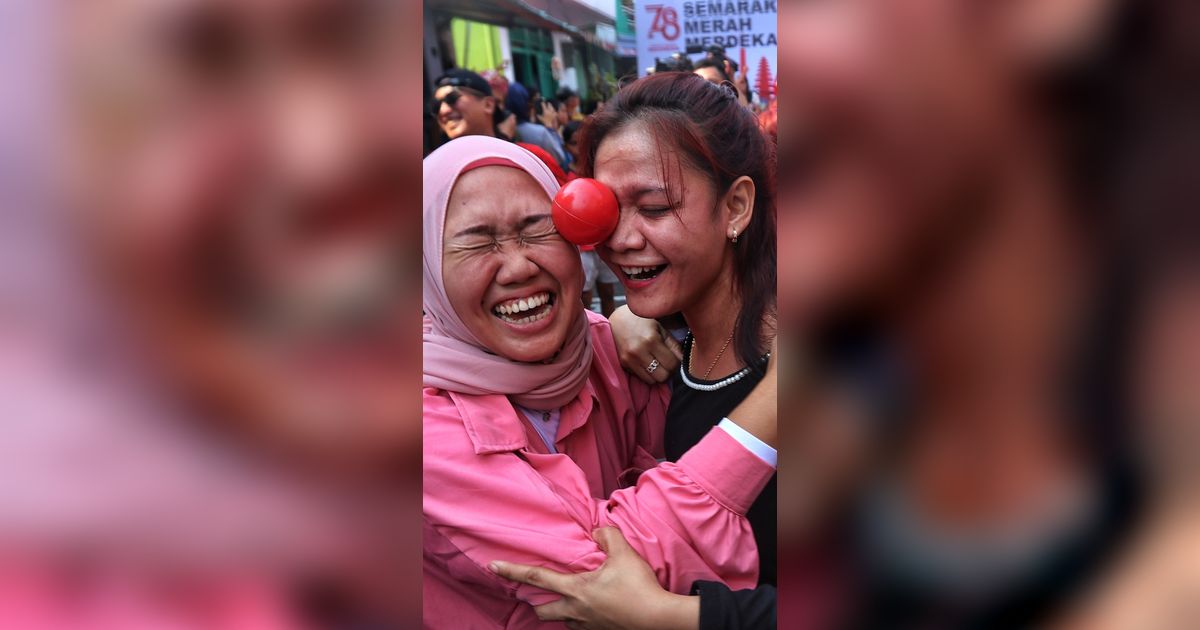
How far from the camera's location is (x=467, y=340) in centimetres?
154

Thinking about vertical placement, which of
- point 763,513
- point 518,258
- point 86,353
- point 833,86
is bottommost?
point 763,513

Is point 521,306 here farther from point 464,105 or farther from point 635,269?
point 464,105

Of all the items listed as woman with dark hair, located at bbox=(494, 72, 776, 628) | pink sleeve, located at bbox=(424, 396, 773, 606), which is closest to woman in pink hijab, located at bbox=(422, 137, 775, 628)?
pink sleeve, located at bbox=(424, 396, 773, 606)

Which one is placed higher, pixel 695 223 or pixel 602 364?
pixel 695 223

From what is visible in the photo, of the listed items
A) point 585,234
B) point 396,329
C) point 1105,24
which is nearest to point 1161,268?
point 1105,24

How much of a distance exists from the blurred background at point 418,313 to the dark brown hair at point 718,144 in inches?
19.8

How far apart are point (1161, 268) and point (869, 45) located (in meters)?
0.30

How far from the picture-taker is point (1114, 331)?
2.26ft

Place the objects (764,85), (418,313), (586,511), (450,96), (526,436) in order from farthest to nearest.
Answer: (764,85) < (526,436) < (586,511) < (450,96) < (418,313)

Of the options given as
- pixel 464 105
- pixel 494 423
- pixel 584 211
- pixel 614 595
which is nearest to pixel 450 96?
pixel 464 105

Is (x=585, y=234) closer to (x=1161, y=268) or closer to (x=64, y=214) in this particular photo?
(x=64, y=214)

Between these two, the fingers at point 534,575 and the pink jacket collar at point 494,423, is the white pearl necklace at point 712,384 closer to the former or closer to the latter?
the pink jacket collar at point 494,423

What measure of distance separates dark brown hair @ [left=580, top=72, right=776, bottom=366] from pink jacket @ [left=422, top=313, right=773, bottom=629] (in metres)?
0.30

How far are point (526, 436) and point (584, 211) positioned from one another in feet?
1.37
